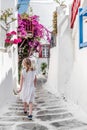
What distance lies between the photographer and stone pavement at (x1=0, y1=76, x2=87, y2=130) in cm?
743

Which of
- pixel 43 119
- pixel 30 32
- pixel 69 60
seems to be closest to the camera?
pixel 43 119

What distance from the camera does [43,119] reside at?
8.38 metres

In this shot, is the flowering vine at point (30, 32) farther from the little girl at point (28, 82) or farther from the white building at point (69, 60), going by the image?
the little girl at point (28, 82)

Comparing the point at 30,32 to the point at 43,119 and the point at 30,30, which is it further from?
the point at 43,119

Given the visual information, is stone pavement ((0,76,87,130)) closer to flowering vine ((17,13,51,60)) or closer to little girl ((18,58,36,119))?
little girl ((18,58,36,119))

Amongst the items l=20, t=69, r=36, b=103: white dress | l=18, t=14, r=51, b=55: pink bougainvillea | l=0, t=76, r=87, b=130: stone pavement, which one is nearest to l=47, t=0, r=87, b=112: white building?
l=0, t=76, r=87, b=130: stone pavement

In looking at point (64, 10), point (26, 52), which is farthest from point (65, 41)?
point (26, 52)

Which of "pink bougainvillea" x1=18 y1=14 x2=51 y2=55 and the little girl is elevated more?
"pink bougainvillea" x1=18 y1=14 x2=51 y2=55

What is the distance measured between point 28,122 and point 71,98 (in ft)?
12.1

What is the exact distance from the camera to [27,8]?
30188 mm

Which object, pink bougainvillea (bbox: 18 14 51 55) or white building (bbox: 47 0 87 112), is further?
pink bougainvillea (bbox: 18 14 51 55)

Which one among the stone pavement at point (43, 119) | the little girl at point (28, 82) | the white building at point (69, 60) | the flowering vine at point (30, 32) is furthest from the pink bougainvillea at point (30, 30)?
the little girl at point (28, 82)

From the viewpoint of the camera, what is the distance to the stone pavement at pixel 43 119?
24.4 feet

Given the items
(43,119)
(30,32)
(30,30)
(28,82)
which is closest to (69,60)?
(28,82)
